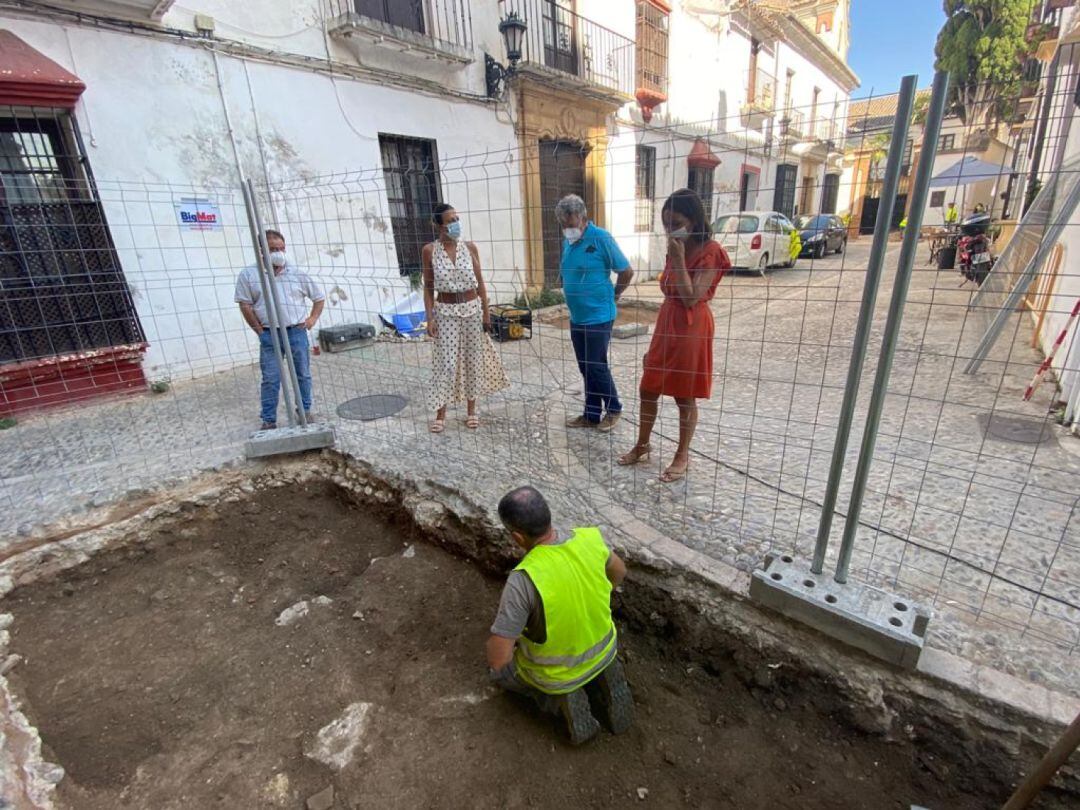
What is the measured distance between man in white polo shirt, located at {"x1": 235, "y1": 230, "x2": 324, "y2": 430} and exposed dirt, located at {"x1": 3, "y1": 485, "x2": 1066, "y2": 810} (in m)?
1.47

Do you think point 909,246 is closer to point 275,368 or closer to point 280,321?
point 280,321

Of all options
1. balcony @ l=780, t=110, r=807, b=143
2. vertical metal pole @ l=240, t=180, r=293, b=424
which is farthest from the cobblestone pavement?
vertical metal pole @ l=240, t=180, r=293, b=424

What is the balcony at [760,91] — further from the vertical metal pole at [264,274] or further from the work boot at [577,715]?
the work boot at [577,715]

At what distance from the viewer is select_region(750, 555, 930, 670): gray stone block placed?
187cm

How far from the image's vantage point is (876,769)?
74.2 inches

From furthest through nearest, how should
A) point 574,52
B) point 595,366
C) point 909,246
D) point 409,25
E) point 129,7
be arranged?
point 574,52 → point 409,25 → point 129,7 → point 595,366 → point 909,246

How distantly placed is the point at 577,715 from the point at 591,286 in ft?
8.28

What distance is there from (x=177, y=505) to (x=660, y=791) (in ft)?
10.5

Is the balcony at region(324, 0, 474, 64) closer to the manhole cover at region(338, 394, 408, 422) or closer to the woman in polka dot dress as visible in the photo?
the woman in polka dot dress

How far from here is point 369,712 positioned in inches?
87.7

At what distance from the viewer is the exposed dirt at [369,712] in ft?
6.30

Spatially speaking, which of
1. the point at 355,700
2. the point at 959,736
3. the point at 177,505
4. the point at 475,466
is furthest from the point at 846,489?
the point at 177,505

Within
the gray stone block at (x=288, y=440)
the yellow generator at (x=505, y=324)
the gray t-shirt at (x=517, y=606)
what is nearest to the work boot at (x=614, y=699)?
the gray t-shirt at (x=517, y=606)

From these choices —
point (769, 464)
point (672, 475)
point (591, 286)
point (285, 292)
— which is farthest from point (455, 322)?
point (769, 464)
